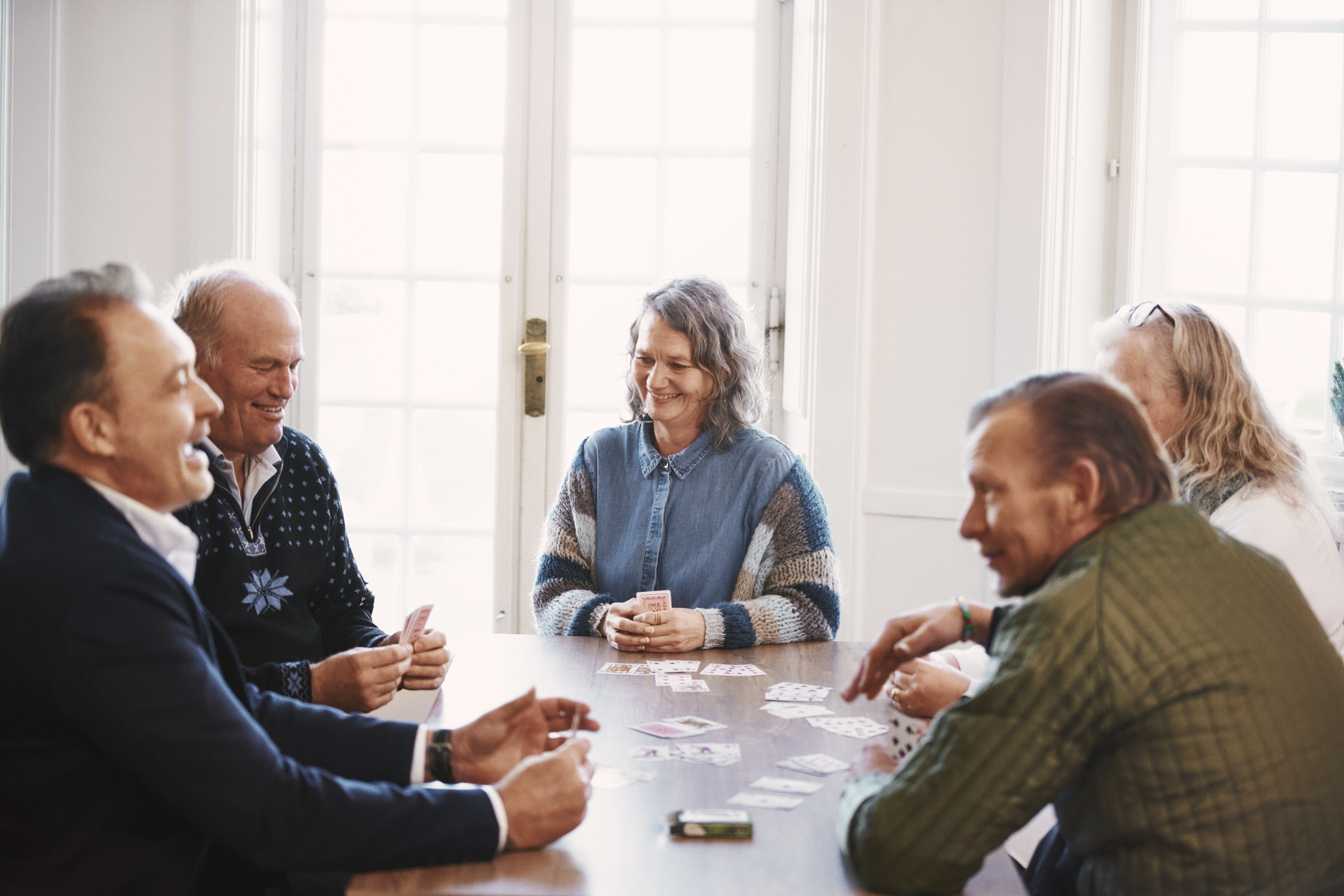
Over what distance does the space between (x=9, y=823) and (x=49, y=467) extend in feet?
1.37

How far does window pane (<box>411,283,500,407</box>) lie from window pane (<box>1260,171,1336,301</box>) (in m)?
2.67

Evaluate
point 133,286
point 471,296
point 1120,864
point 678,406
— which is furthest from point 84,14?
point 1120,864

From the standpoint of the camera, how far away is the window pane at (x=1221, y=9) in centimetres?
386

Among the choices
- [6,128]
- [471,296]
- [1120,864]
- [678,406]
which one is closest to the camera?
[1120,864]

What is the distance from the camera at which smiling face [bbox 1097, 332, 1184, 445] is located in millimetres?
2480

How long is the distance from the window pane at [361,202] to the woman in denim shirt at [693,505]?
63.6 inches

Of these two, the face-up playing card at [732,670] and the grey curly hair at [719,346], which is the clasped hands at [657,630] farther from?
the grey curly hair at [719,346]

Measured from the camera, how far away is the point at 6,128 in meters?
3.72

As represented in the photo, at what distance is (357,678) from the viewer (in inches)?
83.6

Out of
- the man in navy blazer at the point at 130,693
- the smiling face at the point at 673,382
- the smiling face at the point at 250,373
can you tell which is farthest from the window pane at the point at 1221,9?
the man in navy blazer at the point at 130,693

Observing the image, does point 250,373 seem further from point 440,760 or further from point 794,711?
point 794,711

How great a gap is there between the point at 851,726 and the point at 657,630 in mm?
581

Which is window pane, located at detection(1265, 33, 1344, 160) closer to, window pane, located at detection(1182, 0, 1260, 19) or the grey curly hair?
window pane, located at detection(1182, 0, 1260, 19)

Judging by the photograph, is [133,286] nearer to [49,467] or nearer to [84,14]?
[49,467]
